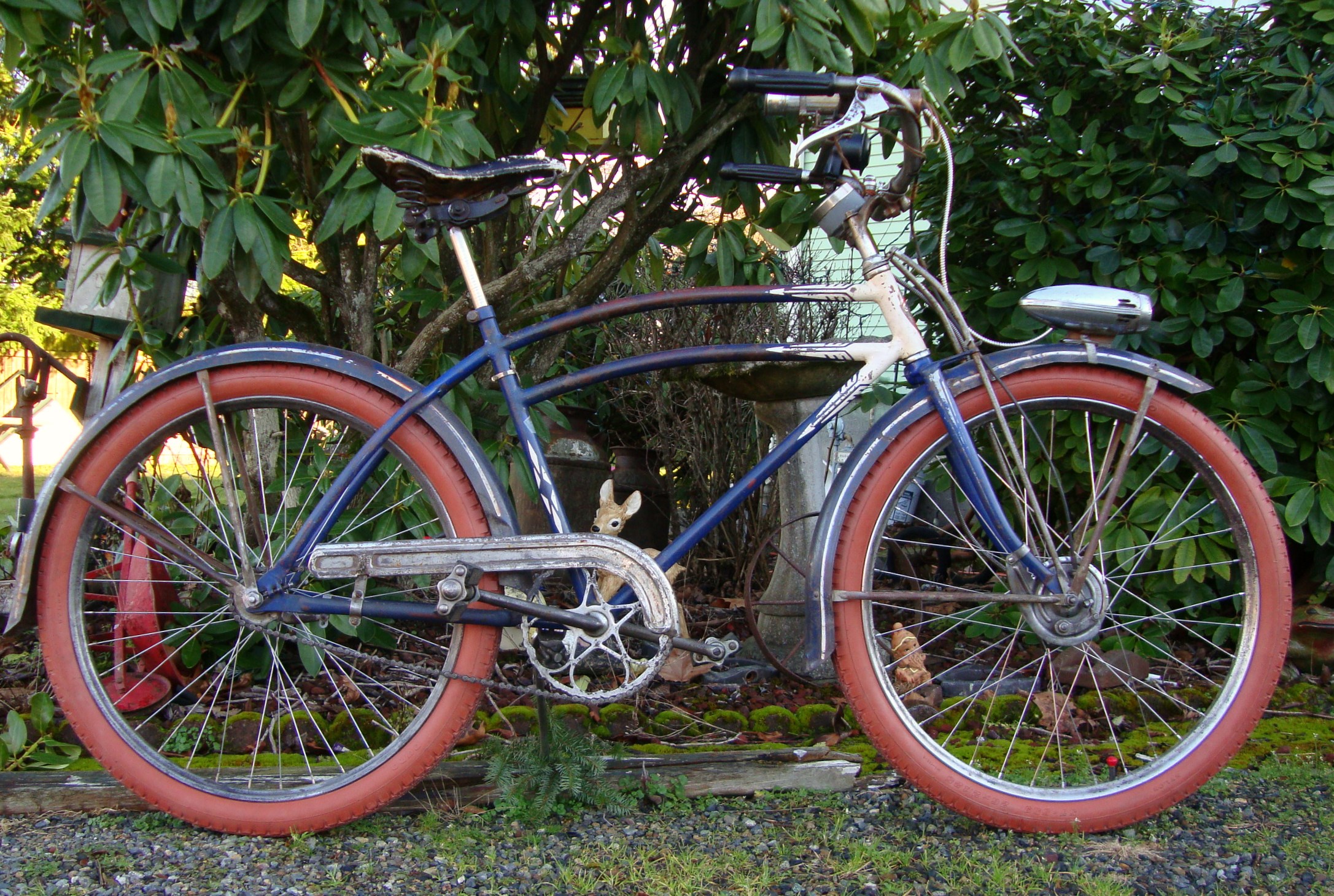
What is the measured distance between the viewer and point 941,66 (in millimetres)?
2396

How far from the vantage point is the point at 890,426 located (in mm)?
1997

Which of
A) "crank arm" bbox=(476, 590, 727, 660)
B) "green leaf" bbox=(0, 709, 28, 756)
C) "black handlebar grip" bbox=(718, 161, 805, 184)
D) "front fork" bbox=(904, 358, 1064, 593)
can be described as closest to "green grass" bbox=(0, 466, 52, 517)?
"green leaf" bbox=(0, 709, 28, 756)

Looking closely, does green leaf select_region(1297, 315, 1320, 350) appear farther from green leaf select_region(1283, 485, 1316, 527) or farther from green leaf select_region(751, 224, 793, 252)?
green leaf select_region(751, 224, 793, 252)

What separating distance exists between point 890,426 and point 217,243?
→ 1.55m

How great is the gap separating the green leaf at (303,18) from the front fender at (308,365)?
0.63 meters

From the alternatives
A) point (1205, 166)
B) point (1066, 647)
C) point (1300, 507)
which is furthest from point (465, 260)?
point (1300, 507)

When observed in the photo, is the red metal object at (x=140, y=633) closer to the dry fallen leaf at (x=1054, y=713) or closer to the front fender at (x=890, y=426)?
the front fender at (x=890, y=426)

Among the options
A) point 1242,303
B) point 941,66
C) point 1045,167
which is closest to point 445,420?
point 941,66

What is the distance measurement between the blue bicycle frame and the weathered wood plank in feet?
1.46

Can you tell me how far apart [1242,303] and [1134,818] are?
167 cm

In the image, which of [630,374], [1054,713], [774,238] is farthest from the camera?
[774,238]

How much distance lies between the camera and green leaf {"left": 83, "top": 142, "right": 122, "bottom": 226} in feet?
6.54

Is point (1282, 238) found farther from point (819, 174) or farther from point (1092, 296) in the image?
point (819, 174)

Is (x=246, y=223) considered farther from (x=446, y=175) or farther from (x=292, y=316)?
A: (x=292, y=316)
